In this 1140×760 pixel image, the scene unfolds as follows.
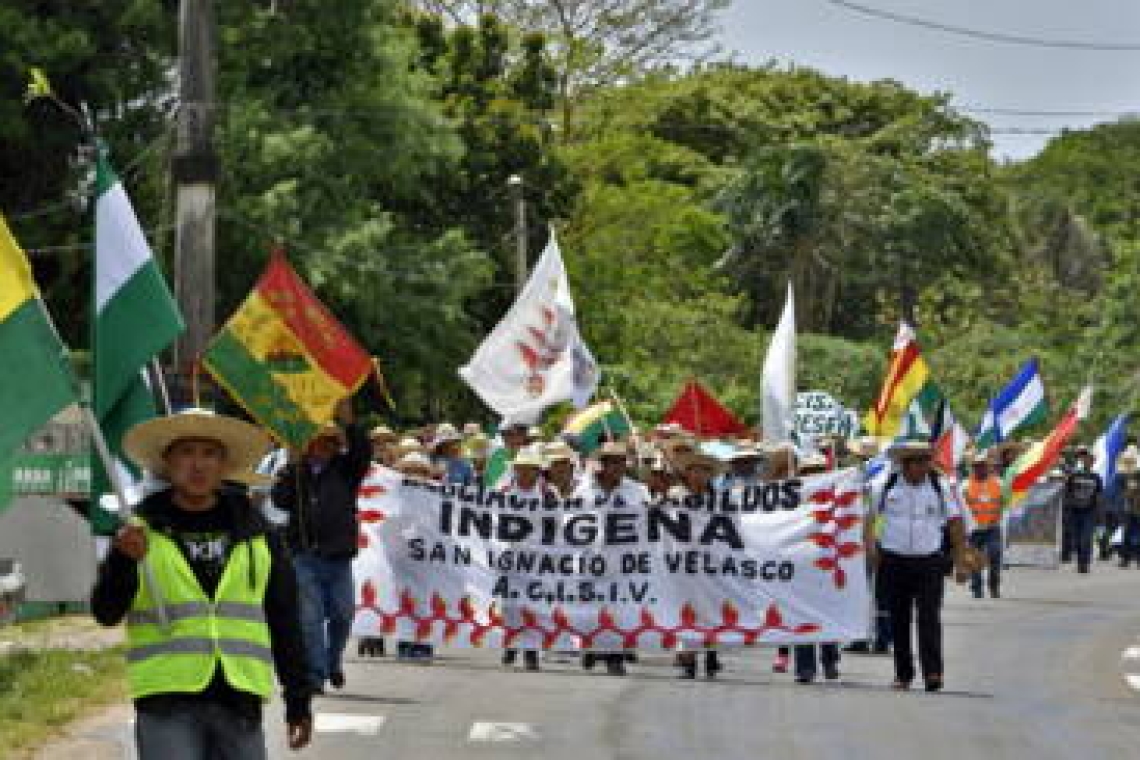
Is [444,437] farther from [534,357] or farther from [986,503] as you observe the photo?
[986,503]

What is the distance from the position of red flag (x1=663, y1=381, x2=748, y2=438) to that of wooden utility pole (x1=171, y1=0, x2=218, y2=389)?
22.0ft

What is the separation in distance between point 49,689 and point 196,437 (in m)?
8.10

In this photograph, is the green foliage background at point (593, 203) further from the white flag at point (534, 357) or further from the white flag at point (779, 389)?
the white flag at point (779, 389)

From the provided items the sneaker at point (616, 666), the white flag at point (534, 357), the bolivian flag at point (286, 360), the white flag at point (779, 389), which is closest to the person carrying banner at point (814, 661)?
the sneaker at point (616, 666)

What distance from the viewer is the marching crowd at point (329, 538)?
8.58m

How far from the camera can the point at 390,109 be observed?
4394 centimetres

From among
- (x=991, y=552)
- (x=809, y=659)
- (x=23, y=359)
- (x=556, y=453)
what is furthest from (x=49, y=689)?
(x=991, y=552)

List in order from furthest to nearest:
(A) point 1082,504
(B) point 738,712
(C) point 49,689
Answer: (A) point 1082,504 → (C) point 49,689 → (B) point 738,712

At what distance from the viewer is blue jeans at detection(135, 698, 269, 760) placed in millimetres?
8523

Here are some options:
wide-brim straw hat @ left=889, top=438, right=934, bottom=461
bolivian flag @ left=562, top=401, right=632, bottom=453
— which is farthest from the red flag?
wide-brim straw hat @ left=889, top=438, right=934, bottom=461

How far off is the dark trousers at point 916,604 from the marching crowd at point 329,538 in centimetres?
1

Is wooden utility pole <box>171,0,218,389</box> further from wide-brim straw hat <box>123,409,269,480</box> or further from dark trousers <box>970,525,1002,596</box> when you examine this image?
dark trousers <box>970,525,1002,596</box>

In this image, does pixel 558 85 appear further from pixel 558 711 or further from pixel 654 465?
pixel 558 711

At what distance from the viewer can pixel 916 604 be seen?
59.3 feet
